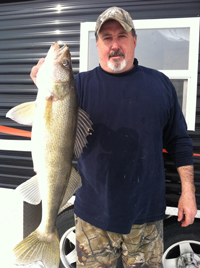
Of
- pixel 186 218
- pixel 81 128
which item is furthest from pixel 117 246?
pixel 81 128

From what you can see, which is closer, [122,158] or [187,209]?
[122,158]

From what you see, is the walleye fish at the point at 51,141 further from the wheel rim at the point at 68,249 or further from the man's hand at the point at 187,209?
the wheel rim at the point at 68,249

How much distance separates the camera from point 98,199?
6.27ft

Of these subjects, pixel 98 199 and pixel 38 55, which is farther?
pixel 38 55

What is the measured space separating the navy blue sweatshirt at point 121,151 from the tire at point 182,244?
1025mm

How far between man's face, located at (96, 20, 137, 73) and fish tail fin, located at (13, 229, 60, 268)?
142 centimetres

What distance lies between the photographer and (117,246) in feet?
6.61

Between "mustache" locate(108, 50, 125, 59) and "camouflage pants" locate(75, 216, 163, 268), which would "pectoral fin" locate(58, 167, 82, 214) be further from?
"mustache" locate(108, 50, 125, 59)

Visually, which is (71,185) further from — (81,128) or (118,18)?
(118,18)

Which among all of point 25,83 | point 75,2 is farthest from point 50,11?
point 25,83

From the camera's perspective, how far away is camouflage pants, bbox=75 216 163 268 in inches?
77.4

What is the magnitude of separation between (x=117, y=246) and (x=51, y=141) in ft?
3.84

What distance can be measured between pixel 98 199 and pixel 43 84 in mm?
1023

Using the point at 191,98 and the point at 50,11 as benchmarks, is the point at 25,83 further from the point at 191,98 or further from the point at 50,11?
the point at 191,98
